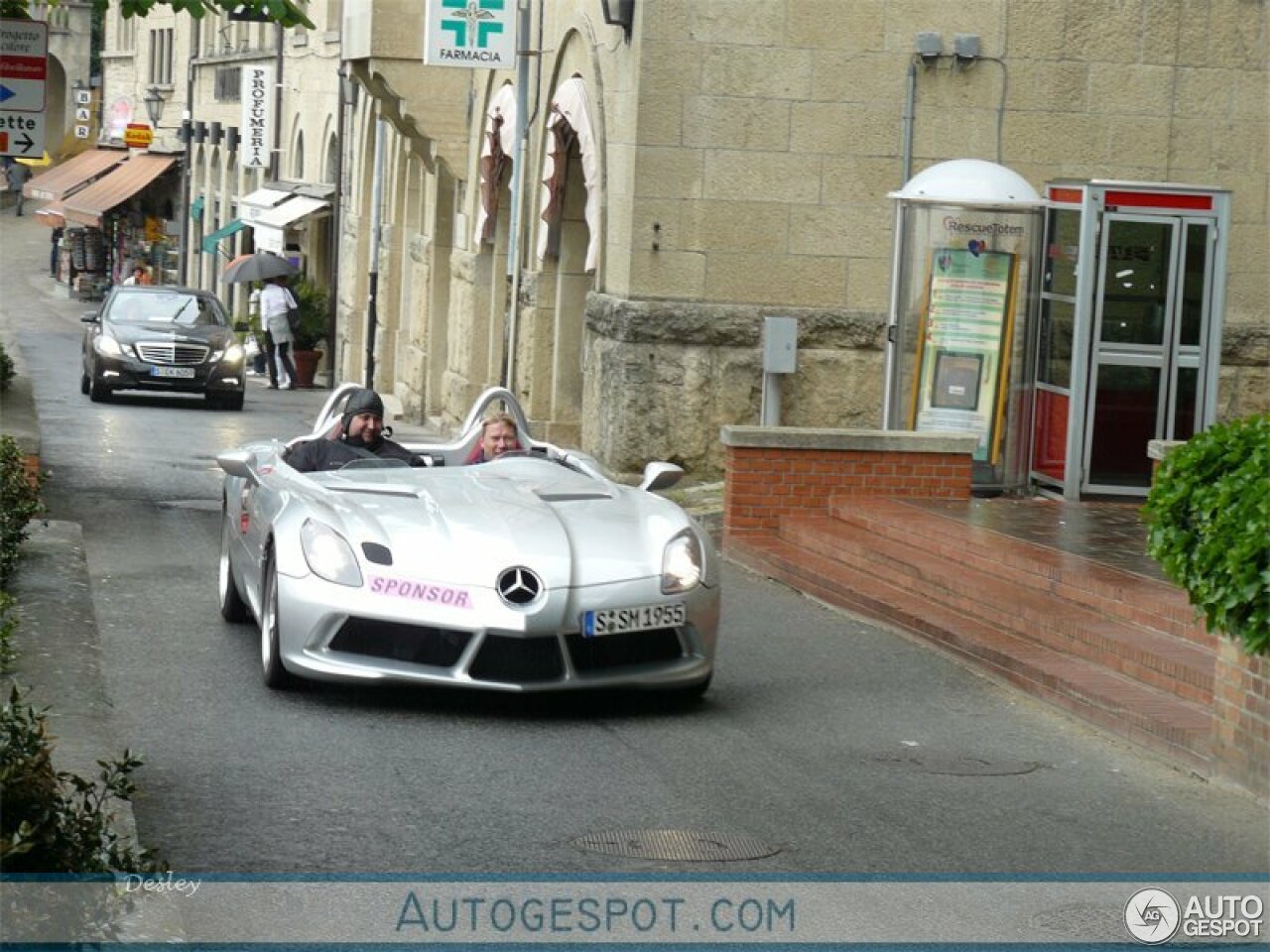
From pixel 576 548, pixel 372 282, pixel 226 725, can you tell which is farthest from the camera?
pixel 372 282

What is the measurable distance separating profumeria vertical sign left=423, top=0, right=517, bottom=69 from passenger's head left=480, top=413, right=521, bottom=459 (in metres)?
11.1

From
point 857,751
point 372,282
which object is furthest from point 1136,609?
point 372,282

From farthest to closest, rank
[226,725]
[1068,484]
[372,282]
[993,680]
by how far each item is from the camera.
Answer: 1. [372,282]
2. [1068,484]
3. [993,680]
4. [226,725]

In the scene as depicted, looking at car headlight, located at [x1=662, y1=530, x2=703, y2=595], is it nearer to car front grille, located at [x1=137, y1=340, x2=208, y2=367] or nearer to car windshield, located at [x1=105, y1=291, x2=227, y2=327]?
car front grille, located at [x1=137, y1=340, x2=208, y2=367]

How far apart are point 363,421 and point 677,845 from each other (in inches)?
184

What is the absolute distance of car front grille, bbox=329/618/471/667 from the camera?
9.02m

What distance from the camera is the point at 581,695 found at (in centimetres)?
975

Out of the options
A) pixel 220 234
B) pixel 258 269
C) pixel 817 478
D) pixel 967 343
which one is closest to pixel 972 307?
pixel 967 343

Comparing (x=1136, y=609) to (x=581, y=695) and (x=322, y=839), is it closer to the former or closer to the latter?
(x=581, y=695)

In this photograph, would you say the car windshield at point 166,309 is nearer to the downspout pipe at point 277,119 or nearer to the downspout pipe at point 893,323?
the downspout pipe at point 277,119

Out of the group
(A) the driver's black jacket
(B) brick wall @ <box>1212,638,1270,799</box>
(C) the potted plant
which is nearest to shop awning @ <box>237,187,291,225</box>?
(C) the potted plant

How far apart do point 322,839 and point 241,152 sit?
42386 mm

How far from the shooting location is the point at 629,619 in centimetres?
921

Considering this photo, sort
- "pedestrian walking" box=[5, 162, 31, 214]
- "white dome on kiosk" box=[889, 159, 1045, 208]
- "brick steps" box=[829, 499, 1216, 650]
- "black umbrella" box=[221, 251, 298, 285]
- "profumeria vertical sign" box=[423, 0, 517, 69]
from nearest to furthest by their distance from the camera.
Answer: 1. "brick steps" box=[829, 499, 1216, 650]
2. "white dome on kiosk" box=[889, 159, 1045, 208]
3. "profumeria vertical sign" box=[423, 0, 517, 69]
4. "black umbrella" box=[221, 251, 298, 285]
5. "pedestrian walking" box=[5, 162, 31, 214]
